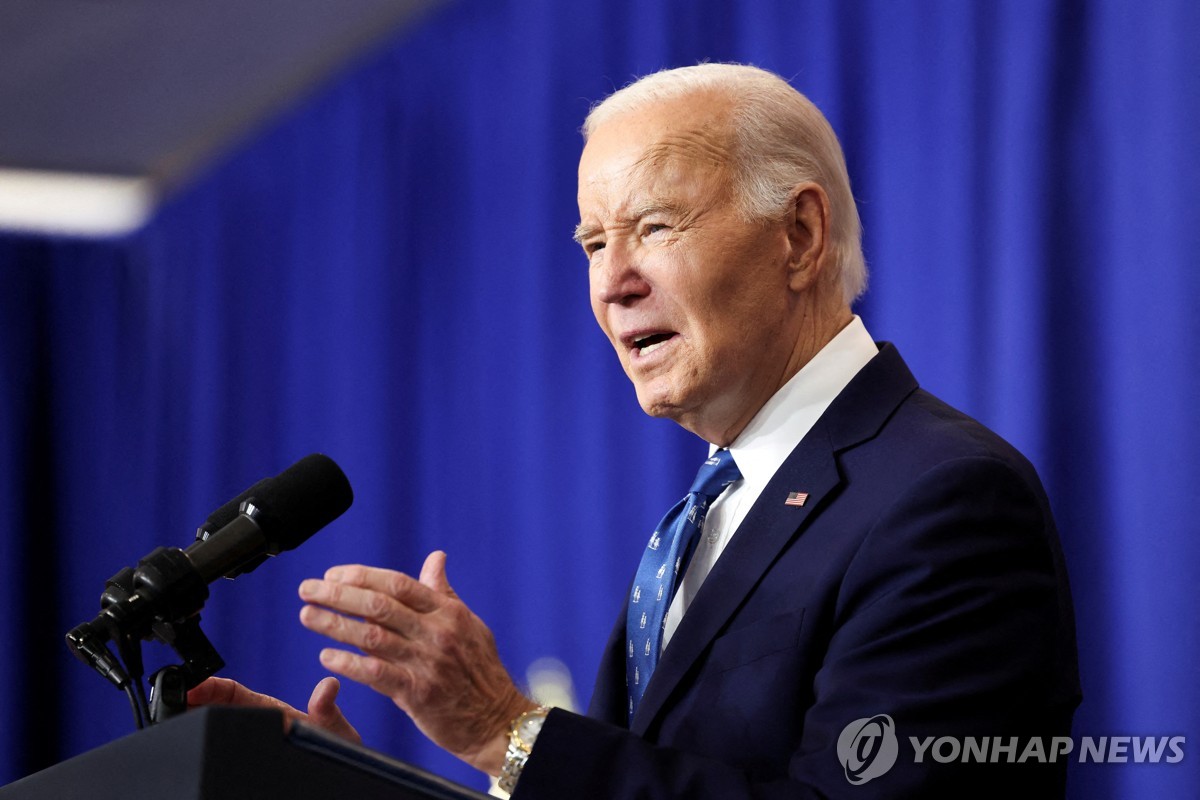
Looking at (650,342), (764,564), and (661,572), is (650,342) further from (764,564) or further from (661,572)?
(764,564)

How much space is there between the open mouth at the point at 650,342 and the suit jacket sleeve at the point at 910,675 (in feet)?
1.57

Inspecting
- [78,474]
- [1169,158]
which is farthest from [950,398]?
[78,474]

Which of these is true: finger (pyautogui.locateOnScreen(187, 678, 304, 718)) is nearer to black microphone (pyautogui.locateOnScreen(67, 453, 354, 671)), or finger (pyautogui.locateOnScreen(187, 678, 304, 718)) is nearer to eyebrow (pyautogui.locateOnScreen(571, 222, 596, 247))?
black microphone (pyautogui.locateOnScreen(67, 453, 354, 671))

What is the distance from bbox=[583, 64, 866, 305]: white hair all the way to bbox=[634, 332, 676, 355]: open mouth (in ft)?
0.67

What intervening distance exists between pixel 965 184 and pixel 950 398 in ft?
1.37

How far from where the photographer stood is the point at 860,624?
155 cm

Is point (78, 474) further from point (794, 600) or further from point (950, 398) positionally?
point (794, 600)

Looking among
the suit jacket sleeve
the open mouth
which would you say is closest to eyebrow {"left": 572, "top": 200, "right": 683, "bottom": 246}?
the open mouth

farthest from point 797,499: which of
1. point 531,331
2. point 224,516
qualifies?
point 531,331

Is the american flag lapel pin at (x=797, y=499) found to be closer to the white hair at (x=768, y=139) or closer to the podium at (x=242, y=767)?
the white hair at (x=768, y=139)

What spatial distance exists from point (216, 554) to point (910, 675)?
70 cm

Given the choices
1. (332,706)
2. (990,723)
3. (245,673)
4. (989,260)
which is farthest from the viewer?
(245,673)

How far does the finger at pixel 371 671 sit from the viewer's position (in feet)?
4.23

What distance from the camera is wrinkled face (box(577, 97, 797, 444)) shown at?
77.5 inches
